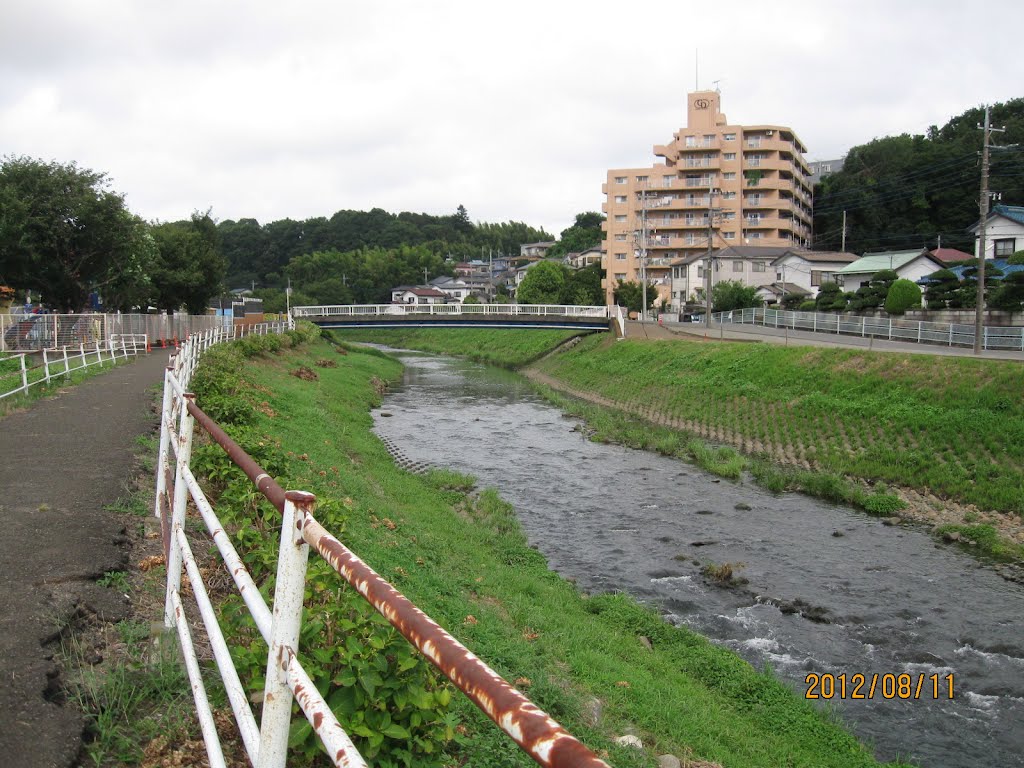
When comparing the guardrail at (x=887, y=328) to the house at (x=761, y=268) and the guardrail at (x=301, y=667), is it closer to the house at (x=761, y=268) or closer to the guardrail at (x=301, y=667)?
the house at (x=761, y=268)

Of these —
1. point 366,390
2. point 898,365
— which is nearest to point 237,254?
point 366,390

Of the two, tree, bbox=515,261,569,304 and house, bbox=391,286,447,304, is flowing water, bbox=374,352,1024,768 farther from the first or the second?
house, bbox=391,286,447,304

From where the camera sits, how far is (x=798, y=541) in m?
14.5

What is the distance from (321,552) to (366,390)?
33793 millimetres

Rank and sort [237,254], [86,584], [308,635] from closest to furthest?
[308,635]
[86,584]
[237,254]

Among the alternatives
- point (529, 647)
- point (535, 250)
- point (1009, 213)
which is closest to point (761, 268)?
point (1009, 213)

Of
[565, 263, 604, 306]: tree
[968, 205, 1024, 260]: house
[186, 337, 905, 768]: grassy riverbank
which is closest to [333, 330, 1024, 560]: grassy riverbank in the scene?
[186, 337, 905, 768]: grassy riverbank

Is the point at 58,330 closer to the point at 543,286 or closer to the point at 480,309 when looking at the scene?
the point at 480,309

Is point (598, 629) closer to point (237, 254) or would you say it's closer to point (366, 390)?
point (366, 390)

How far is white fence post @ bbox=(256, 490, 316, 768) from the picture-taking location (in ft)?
7.13

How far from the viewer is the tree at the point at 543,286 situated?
73875mm

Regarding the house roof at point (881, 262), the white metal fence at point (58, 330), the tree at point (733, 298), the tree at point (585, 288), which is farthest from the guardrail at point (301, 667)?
the tree at point (585, 288)

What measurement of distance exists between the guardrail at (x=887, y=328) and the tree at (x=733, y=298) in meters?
4.27

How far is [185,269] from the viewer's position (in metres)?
49.8
